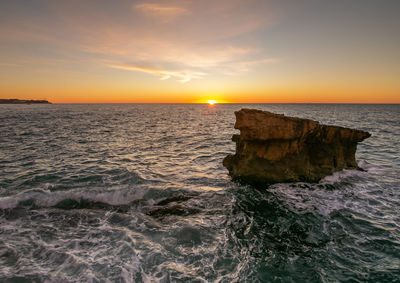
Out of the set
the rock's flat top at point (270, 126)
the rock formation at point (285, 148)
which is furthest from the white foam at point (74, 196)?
the rock's flat top at point (270, 126)

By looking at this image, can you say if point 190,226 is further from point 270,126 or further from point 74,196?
point 270,126

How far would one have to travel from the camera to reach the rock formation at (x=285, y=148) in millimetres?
11086

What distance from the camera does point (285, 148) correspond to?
38.4 feet

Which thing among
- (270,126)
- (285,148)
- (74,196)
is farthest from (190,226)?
(285,148)

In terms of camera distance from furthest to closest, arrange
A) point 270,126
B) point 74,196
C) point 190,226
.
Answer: point 270,126, point 74,196, point 190,226

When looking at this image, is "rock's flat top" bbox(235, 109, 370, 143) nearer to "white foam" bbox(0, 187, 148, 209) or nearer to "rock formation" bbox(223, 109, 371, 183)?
"rock formation" bbox(223, 109, 371, 183)

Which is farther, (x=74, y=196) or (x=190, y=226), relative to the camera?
(x=74, y=196)

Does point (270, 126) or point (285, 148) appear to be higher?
point (270, 126)

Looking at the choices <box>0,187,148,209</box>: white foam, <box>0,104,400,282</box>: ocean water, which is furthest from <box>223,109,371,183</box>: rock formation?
<box>0,187,148,209</box>: white foam

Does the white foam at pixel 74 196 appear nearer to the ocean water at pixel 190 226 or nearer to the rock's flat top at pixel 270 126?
the ocean water at pixel 190 226

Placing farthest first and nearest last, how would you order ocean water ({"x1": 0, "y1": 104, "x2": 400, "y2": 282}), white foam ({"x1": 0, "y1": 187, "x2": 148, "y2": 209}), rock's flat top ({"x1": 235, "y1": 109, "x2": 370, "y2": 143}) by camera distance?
rock's flat top ({"x1": 235, "y1": 109, "x2": 370, "y2": 143})
white foam ({"x1": 0, "y1": 187, "x2": 148, "y2": 209})
ocean water ({"x1": 0, "y1": 104, "x2": 400, "y2": 282})

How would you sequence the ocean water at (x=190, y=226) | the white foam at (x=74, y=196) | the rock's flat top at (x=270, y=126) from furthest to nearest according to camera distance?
the rock's flat top at (x=270, y=126)
the white foam at (x=74, y=196)
the ocean water at (x=190, y=226)

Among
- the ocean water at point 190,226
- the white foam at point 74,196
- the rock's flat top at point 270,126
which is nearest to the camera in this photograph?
the ocean water at point 190,226

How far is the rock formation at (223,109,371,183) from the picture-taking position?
11.1 meters
